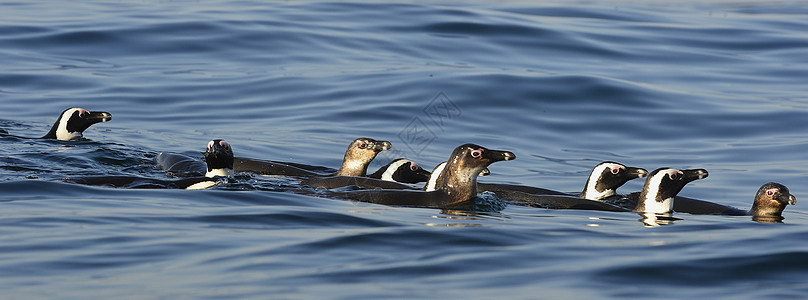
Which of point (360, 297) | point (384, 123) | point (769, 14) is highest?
point (769, 14)

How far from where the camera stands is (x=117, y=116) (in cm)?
1827

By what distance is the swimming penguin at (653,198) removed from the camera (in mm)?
11586

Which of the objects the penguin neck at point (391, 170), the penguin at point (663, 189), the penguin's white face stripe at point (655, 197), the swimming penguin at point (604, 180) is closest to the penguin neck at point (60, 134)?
the penguin neck at point (391, 170)

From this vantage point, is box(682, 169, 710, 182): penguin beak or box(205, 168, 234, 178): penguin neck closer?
box(682, 169, 710, 182): penguin beak

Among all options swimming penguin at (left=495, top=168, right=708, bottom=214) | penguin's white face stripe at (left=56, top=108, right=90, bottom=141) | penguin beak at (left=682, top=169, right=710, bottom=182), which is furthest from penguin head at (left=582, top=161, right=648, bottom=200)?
penguin's white face stripe at (left=56, top=108, right=90, bottom=141)

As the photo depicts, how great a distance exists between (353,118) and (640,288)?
38.5ft

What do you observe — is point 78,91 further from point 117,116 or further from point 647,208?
point 647,208

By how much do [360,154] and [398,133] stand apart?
364 cm

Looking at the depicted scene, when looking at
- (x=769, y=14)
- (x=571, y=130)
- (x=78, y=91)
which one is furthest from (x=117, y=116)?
(x=769, y=14)

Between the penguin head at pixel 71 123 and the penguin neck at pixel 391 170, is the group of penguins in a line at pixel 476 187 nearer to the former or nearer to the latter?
the penguin neck at pixel 391 170

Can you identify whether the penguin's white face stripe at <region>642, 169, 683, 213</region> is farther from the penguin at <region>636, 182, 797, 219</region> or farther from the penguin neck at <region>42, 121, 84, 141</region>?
the penguin neck at <region>42, 121, 84, 141</region>

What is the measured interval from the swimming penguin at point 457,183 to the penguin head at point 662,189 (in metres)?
1.49

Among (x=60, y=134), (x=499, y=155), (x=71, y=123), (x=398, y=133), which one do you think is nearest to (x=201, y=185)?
(x=499, y=155)

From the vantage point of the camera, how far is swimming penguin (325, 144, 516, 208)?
1119 centimetres
